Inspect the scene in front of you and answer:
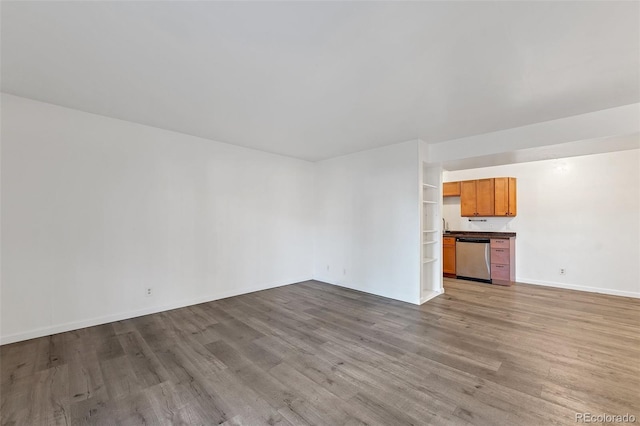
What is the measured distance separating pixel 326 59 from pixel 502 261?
18.0 feet

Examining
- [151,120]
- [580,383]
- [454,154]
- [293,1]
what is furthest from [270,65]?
[580,383]

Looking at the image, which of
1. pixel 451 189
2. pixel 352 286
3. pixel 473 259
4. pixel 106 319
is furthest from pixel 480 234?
pixel 106 319

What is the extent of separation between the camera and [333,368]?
7.70 feet

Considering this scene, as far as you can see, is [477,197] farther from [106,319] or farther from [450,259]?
[106,319]

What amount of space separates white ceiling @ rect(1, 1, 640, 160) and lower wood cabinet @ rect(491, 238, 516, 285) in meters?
2.99

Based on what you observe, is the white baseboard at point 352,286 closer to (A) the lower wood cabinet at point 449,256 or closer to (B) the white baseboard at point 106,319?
(B) the white baseboard at point 106,319

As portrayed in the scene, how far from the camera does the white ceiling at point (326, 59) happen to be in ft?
5.48

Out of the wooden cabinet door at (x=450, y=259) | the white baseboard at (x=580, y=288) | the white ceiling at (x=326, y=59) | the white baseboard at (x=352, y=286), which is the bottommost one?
the white baseboard at (x=352, y=286)

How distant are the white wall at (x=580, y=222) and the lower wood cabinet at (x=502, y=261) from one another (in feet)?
0.96

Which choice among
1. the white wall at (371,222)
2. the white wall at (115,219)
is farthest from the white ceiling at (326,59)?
the white wall at (371,222)

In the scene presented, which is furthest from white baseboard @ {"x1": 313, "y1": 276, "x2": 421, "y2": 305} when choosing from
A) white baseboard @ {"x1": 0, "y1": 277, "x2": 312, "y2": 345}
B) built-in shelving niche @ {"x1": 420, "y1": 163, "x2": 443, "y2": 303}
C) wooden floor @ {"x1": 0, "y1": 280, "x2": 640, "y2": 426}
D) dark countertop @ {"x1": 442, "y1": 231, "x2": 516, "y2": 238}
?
dark countertop @ {"x1": 442, "y1": 231, "x2": 516, "y2": 238}

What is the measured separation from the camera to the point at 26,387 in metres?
2.08

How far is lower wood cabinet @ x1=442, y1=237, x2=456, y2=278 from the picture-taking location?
6.00 meters

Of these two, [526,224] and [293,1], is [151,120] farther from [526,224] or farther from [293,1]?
[526,224]
